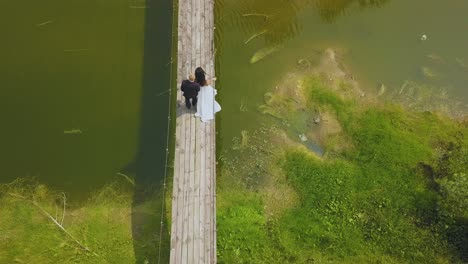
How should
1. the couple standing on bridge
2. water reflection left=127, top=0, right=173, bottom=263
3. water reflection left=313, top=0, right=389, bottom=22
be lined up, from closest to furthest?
1. the couple standing on bridge
2. water reflection left=127, top=0, right=173, bottom=263
3. water reflection left=313, top=0, right=389, bottom=22

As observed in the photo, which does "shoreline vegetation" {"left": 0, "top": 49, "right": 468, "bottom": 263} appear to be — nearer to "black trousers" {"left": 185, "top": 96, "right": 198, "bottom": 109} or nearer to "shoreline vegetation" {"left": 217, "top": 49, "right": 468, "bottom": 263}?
"shoreline vegetation" {"left": 217, "top": 49, "right": 468, "bottom": 263}

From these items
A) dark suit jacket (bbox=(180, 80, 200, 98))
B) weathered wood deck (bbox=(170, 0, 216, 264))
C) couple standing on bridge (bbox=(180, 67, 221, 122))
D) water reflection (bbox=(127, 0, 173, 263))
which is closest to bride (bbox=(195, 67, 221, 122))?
couple standing on bridge (bbox=(180, 67, 221, 122))

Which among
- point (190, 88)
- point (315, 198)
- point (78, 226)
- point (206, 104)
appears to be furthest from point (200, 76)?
point (78, 226)

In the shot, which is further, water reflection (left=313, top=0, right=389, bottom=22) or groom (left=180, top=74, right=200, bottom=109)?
water reflection (left=313, top=0, right=389, bottom=22)

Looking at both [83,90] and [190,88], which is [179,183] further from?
[83,90]

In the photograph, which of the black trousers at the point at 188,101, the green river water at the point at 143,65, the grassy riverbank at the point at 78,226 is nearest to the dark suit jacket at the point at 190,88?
the black trousers at the point at 188,101

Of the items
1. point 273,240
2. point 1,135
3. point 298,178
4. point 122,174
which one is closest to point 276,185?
point 298,178

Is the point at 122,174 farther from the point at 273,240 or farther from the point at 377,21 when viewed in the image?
the point at 377,21
